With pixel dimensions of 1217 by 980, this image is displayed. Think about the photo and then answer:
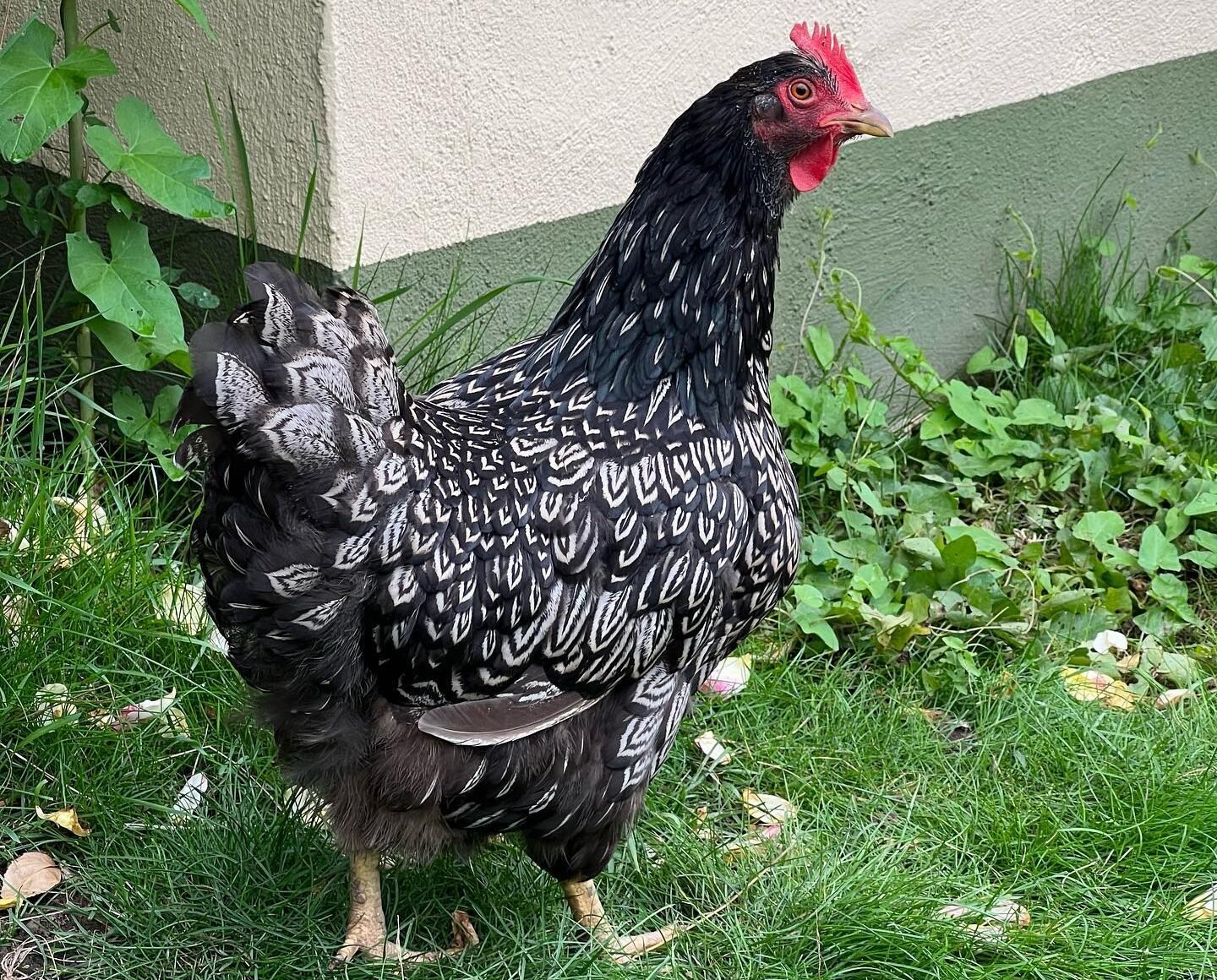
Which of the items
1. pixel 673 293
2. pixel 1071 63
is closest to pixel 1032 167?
pixel 1071 63

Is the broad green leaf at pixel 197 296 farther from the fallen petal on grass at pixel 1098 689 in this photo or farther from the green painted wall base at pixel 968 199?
the fallen petal on grass at pixel 1098 689

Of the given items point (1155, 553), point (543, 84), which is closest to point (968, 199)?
point (1155, 553)

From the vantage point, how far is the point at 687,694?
2818 mm

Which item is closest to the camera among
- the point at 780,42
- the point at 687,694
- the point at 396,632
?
the point at 396,632

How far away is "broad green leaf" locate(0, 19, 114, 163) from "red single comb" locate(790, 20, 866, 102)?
5.08 ft

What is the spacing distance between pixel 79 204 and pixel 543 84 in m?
1.25

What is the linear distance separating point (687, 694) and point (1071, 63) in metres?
3.23

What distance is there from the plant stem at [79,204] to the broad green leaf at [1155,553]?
3023 mm

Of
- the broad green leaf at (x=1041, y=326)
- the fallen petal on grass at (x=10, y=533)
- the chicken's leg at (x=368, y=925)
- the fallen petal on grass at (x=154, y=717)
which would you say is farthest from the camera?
the broad green leaf at (x=1041, y=326)

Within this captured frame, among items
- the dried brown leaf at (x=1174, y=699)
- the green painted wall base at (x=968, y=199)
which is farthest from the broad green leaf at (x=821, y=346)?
the dried brown leaf at (x=1174, y=699)

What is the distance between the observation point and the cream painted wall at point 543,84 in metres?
3.38

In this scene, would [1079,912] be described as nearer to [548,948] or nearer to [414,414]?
[548,948]

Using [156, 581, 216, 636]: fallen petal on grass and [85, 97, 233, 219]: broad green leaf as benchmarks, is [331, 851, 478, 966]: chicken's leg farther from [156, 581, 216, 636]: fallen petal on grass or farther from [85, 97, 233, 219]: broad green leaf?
[85, 97, 233, 219]: broad green leaf

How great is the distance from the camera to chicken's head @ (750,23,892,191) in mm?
2621
